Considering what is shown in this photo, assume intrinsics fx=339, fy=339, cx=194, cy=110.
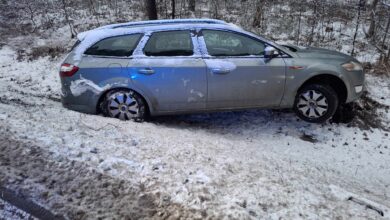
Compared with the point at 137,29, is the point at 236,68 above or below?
below

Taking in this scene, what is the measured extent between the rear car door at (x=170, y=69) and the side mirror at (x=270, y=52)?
1.07 m

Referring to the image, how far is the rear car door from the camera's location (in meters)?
5.60

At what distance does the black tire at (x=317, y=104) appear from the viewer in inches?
237

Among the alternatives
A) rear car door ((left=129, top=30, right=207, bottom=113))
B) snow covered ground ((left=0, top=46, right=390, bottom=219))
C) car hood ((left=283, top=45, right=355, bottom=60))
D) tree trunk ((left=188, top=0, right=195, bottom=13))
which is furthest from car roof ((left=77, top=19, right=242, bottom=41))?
tree trunk ((left=188, top=0, right=195, bottom=13))

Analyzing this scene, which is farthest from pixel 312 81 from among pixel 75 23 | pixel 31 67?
pixel 75 23

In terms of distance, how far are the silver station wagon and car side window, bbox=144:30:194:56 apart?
0.02 metres

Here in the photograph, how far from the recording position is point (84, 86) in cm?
573

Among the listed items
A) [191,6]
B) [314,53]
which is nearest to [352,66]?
[314,53]

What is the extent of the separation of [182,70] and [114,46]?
48.3 inches

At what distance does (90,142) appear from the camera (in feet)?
14.1

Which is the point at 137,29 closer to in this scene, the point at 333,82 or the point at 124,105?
the point at 124,105

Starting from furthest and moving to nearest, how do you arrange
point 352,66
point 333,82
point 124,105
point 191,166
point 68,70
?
1. point 333,82
2. point 352,66
3. point 124,105
4. point 68,70
5. point 191,166

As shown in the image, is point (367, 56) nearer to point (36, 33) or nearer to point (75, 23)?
point (75, 23)

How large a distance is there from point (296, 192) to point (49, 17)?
13473 millimetres
